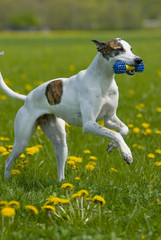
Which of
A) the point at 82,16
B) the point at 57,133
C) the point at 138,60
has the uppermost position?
the point at 82,16

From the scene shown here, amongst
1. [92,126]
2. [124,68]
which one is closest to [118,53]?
[124,68]

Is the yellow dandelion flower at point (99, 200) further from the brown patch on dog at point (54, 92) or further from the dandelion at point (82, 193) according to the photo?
the brown patch on dog at point (54, 92)

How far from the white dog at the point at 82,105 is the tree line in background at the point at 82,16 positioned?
91.3 metres

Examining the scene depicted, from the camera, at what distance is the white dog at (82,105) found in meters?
3.22

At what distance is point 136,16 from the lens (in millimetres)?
102438

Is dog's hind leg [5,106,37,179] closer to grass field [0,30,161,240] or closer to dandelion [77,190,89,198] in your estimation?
grass field [0,30,161,240]

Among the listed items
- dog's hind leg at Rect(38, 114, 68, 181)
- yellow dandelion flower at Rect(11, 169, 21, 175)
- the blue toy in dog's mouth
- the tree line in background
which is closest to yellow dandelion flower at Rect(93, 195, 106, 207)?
the blue toy in dog's mouth

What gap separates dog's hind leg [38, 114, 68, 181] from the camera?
3.83 meters

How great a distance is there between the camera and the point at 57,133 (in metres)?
3.87

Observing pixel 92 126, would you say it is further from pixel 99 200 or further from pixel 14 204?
pixel 14 204

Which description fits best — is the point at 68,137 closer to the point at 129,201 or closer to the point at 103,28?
the point at 129,201

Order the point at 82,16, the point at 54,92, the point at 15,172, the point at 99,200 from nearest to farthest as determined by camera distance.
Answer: the point at 99,200 < the point at 54,92 < the point at 15,172 < the point at 82,16

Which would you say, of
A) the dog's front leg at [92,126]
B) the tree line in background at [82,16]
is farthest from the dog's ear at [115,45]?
the tree line in background at [82,16]

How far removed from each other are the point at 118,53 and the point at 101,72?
23 cm
